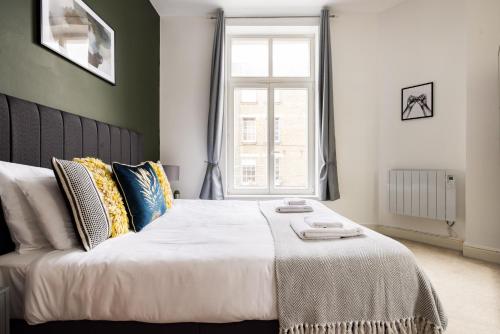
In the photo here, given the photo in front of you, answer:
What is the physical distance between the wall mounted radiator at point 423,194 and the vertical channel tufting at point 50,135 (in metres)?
3.46

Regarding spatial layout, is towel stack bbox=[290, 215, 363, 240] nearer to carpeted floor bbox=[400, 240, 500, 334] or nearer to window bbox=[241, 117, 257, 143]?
carpeted floor bbox=[400, 240, 500, 334]

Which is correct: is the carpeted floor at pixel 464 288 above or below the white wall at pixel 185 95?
below

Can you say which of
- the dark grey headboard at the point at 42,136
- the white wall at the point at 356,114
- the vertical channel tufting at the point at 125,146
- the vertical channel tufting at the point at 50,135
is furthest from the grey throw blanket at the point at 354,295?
the white wall at the point at 356,114

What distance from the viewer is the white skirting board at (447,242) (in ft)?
9.65

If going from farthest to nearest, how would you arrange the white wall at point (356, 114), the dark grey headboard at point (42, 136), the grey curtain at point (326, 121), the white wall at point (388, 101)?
the white wall at point (356, 114) < the grey curtain at point (326, 121) < the white wall at point (388, 101) < the dark grey headboard at point (42, 136)

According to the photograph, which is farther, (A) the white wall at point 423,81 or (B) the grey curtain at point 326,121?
(B) the grey curtain at point 326,121

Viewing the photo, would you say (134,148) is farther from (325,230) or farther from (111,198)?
(325,230)

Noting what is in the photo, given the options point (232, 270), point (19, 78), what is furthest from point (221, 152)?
point (232, 270)

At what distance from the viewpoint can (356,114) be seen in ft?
13.1

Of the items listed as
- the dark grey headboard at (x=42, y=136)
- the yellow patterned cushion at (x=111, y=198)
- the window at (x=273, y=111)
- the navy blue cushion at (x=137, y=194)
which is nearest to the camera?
the dark grey headboard at (x=42, y=136)

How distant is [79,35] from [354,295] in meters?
2.34

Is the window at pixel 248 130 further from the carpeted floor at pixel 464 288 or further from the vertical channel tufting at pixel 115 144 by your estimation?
the carpeted floor at pixel 464 288

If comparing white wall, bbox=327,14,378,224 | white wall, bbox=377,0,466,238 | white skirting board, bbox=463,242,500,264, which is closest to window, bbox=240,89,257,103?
white wall, bbox=327,14,378,224

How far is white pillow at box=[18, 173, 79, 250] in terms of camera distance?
131cm
